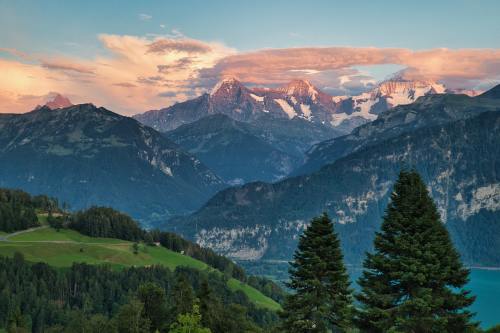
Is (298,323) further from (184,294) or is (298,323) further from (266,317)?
(266,317)

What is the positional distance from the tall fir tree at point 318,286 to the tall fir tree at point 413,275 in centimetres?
385

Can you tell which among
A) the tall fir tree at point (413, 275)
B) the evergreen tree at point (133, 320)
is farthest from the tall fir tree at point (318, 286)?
the evergreen tree at point (133, 320)

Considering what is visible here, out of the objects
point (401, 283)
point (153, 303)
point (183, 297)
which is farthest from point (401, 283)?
point (153, 303)

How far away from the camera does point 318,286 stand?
47031 mm

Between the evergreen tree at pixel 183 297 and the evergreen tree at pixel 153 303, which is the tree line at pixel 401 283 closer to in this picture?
the evergreen tree at pixel 183 297

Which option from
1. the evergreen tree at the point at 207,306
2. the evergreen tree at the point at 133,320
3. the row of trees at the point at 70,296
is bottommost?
the row of trees at the point at 70,296

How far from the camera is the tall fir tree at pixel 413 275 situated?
39844 millimetres

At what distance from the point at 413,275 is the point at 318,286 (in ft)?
29.9

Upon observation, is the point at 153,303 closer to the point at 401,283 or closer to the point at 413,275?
the point at 401,283

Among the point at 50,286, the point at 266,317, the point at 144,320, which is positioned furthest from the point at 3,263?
the point at 144,320

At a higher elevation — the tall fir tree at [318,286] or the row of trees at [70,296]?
the tall fir tree at [318,286]

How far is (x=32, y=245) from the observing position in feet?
635

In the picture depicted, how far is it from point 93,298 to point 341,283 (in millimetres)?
138514

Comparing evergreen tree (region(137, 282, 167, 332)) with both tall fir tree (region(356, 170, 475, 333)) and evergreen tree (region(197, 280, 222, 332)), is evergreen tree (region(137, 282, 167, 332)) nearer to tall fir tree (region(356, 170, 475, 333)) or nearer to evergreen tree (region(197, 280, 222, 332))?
evergreen tree (region(197, 280, 222, 332))
